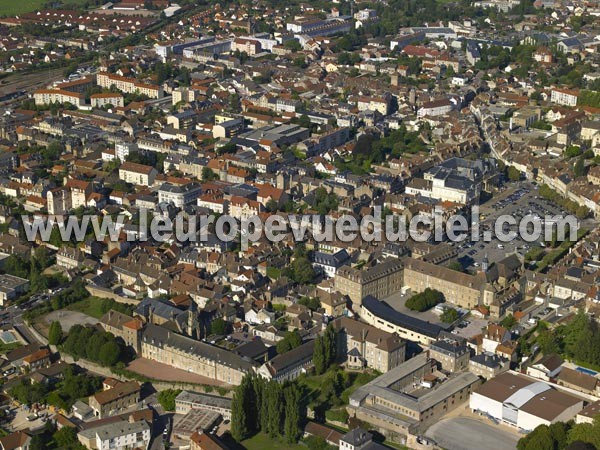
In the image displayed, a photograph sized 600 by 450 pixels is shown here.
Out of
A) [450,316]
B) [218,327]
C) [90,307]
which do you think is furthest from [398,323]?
[90,307]

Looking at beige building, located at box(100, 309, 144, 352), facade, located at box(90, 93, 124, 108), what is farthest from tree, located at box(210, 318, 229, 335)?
facade, located at box(90, 93, 124, 108)

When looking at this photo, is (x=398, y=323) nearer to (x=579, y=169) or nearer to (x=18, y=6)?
(x=579, y=169)

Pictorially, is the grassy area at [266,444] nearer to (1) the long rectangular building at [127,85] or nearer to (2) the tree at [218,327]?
(2) the tree at [218,327]

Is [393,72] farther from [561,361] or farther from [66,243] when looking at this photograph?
[561,361]

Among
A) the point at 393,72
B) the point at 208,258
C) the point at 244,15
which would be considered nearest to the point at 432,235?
the point at 208,258

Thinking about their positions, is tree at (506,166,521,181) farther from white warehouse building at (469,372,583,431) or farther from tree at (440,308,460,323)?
white warehouse building at (469,372,583,431)

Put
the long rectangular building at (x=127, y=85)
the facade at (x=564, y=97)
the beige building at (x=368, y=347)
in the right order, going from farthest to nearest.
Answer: the long rectangular building at (x=127, y=85) → the facade at (x=564, y=97) → the beige building at (x=368, y=347)

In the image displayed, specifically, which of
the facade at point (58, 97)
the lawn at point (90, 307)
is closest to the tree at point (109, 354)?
the lawn at point (90, 307)
